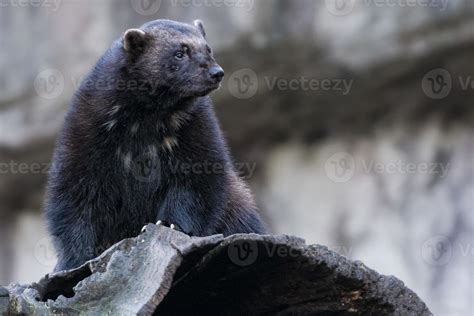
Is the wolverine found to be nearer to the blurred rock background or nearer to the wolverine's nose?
the wolverine's nose

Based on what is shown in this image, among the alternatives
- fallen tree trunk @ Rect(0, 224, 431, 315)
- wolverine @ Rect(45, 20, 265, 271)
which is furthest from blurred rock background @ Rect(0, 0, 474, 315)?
fallen tree trunk @ Rect(0, 224, 431, 315)

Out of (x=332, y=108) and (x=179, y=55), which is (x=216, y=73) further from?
(x=332, y=108)

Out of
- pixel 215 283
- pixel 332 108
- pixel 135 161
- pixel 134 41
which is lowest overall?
pixel 215 283

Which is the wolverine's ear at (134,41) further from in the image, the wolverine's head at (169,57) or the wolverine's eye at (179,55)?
the wolverine's eye at (179,55)

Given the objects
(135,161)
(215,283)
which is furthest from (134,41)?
(215,283)

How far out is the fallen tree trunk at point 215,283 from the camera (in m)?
4.02

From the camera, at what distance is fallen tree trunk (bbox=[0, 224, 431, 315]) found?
13.2 ft

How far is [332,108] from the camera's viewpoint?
9359 millimetres

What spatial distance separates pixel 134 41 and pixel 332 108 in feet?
12.1

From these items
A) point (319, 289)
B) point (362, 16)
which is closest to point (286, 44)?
point (362, 16)

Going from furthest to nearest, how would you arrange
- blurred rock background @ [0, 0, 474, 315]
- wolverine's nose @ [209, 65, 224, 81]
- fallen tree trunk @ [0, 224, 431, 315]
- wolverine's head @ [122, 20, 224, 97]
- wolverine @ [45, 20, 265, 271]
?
blurred rock background @ [0, 0, 474, 315], wolverine's head @ [122, 20, 224, 97], wolverine's nose @ [209, 65, 224, 81], wolverine @ [45, 20, 265, 271], fallen tree trunk @ [0, 224, 431, 315]

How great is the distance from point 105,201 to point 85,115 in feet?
1.45

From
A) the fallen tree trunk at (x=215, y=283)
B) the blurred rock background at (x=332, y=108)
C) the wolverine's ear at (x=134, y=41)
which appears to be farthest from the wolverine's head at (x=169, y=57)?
the blurred rock background at (x=332, y=108)

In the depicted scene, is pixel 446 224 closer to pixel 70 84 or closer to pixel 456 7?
pixel 456 7
